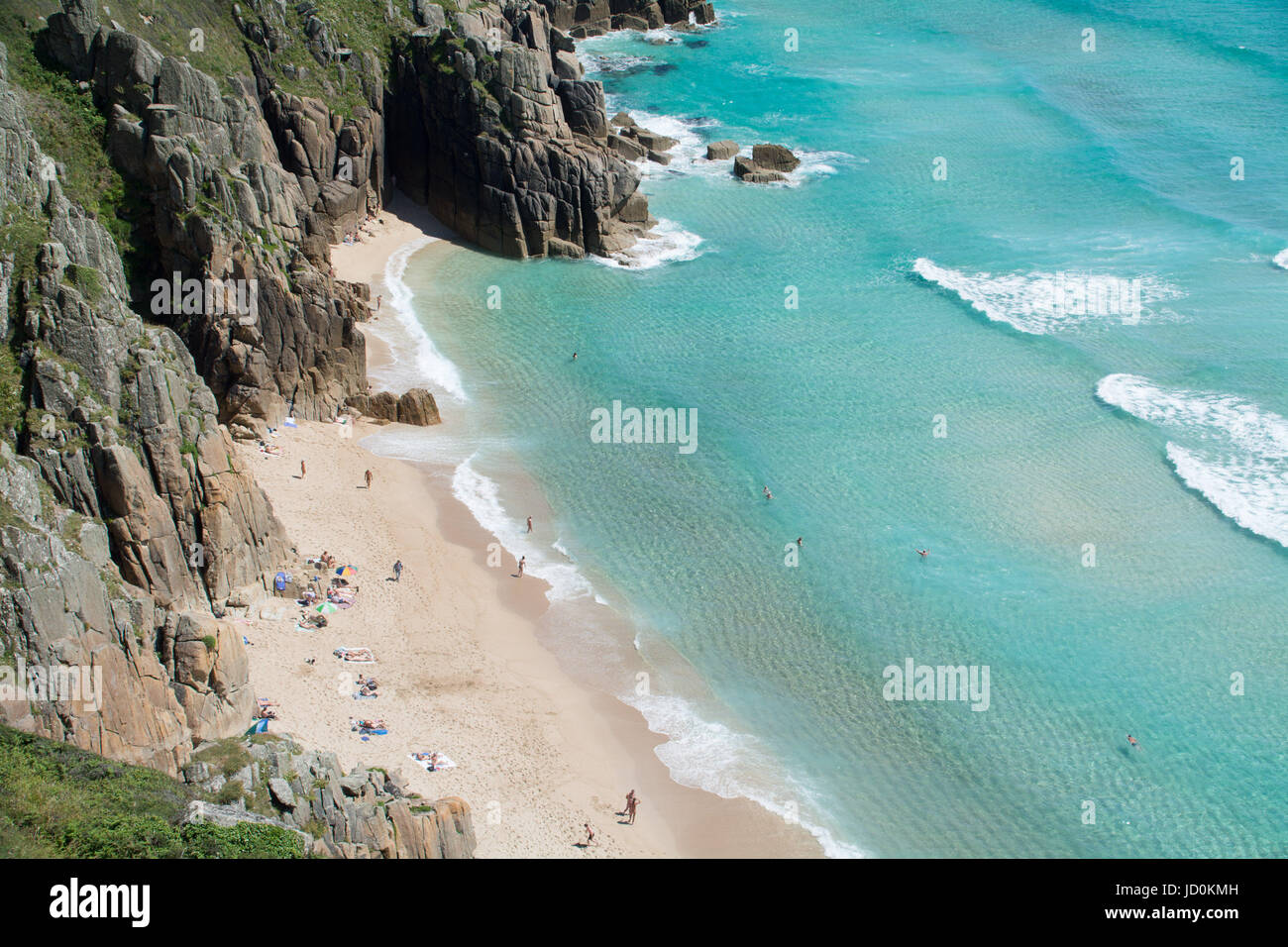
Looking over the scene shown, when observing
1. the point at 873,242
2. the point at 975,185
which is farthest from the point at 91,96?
the point at 975,185

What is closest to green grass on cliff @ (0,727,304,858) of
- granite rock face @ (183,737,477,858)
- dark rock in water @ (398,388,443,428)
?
granite rock face @ (183,737,477,858)

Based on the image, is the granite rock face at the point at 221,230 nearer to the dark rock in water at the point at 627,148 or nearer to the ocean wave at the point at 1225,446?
the dark rock in water at the point at 627,148

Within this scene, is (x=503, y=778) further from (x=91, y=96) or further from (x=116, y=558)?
(x=91, y=96)

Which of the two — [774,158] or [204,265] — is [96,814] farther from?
[774,158]
